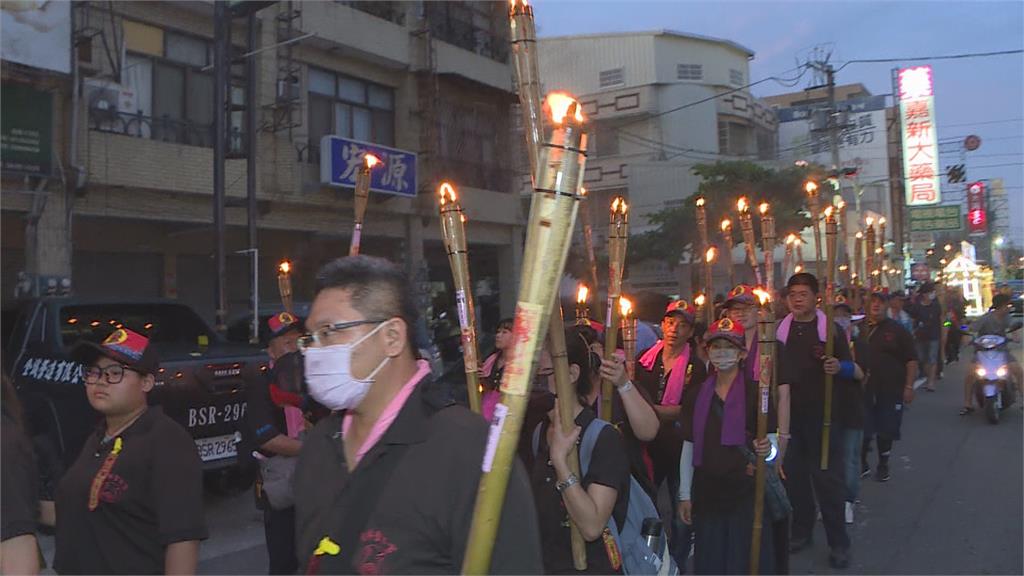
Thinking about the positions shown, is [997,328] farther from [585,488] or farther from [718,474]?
[585,488]

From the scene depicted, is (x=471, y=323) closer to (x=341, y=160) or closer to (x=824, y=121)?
(x=341, y=160)

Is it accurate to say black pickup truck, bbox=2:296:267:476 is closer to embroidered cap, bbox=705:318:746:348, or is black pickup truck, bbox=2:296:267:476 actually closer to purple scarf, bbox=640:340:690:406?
purple scarf, bbox=640:340:690:406

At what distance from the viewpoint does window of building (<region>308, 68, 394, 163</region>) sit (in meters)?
17.2

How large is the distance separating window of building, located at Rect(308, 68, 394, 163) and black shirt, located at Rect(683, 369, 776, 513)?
14.0 m

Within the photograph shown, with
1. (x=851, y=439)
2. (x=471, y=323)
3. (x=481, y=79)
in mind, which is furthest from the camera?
(x=481, y=79)

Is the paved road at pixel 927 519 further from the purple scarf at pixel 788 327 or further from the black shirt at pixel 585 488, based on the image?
the black shirt at pixel 585 488

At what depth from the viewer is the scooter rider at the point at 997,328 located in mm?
12031

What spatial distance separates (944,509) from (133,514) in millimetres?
6724

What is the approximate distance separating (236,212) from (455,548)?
14.5 metres

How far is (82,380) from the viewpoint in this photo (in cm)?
611

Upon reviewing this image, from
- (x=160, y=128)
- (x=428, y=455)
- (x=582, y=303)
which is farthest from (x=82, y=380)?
(x=160, y=128)

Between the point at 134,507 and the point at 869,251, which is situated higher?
the point at 869,251

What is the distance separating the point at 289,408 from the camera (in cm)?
455

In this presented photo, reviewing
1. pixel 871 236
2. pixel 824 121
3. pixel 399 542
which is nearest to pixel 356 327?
pixel 399 542
